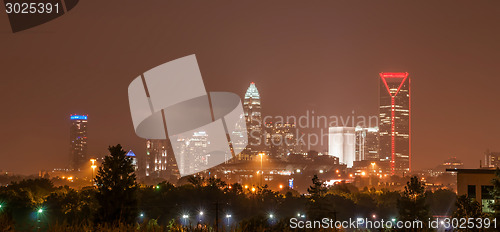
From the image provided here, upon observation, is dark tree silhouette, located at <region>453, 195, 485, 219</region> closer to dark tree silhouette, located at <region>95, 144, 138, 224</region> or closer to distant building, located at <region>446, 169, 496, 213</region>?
distant building, located at <region>446, 169, 496, 213</region>

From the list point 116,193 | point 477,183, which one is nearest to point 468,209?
point 477,183

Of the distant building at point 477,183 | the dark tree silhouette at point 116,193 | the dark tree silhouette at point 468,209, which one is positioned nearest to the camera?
the dark tree silhouette at point 468,209

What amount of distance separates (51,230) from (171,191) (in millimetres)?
69609

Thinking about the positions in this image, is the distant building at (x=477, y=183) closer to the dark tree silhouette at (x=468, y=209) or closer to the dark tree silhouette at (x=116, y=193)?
the dark tree silhouette at (x=468, y=209)

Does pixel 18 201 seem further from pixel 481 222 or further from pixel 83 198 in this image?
pixel 481 222

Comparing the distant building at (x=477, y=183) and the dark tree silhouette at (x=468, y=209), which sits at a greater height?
the distant building at (x=477, y=183)

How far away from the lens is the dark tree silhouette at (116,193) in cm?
4619

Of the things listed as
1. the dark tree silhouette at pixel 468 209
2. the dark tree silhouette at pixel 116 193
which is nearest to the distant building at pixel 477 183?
the dark tree silhouette at pixel 468 209

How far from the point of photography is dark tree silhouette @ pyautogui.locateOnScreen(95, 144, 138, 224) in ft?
152

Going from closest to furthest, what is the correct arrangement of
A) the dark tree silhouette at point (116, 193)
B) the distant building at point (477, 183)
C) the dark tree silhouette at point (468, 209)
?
the dark tree silhouette at point (468, 209) → the dark tree silhouette at point (116, 193) → the distant building at point (477, 183)

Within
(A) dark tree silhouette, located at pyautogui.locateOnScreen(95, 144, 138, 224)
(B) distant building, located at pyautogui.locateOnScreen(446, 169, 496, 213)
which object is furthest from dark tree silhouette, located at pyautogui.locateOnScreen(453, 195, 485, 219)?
(A) dark tree silhouette, located at pyautogui.locateOnScreen(95, 144, 138, 224)

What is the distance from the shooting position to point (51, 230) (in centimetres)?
2348

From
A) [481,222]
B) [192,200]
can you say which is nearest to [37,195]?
[192,200]

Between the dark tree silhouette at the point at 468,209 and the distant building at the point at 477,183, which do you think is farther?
the distant building at the point at 477,183
